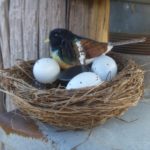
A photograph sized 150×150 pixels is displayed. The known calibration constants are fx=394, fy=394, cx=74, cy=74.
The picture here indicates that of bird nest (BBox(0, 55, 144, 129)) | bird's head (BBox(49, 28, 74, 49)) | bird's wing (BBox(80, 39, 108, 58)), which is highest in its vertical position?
bird's head (BBox(49, 28, 74, 49))

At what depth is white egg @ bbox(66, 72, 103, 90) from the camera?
1.02m

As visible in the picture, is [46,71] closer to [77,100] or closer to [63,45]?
[63,45]

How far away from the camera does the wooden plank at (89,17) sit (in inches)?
49.9

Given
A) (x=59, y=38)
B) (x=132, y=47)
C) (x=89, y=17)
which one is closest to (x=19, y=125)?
(x=59, y=38)

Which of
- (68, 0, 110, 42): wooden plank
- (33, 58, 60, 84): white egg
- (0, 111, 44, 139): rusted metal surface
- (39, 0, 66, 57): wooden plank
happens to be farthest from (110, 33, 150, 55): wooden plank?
(0, 111, 44, 139): rusted metal surface

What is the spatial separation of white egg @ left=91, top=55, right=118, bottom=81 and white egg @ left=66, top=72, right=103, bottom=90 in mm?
79

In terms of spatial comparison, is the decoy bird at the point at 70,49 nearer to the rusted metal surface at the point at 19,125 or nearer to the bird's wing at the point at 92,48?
the bird's wing at the point at 92,48

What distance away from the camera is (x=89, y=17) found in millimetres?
1293

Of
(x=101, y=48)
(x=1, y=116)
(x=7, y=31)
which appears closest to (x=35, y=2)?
(x=7, y=31)

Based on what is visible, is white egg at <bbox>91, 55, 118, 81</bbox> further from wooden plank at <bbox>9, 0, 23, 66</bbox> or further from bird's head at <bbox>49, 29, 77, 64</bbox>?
wooden plank at <bbox>9, 0, 23, 66</bbox>

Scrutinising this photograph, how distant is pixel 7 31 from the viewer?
1313 mm

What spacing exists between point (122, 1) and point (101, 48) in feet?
1.11

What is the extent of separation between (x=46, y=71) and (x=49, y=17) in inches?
8.9

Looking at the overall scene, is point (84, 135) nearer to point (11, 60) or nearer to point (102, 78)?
point (102, 78)
